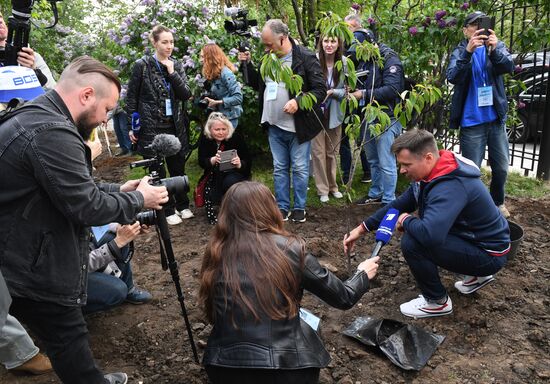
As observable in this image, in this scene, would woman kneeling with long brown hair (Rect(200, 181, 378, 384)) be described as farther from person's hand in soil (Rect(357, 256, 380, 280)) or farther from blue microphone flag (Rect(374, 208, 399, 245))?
blue microphone flag (Rect(374, 208, 399, 245))

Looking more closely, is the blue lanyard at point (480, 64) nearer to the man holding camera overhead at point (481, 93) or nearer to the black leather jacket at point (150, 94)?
the man holding camera overhead at point (481, 93)

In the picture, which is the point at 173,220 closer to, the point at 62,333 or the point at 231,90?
the point at 231,90

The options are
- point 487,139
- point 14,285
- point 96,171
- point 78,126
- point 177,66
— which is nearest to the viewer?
point 14,285

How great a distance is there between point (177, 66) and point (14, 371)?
3279 millimetres

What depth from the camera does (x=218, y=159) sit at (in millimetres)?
4758

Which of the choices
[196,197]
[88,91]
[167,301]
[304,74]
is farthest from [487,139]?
[88,91]

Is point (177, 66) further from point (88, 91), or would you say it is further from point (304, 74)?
point (88, 91)

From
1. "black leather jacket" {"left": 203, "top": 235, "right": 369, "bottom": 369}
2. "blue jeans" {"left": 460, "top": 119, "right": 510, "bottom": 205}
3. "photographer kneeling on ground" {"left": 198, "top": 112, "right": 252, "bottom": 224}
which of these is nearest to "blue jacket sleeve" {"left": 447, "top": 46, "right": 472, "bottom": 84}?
"blue jeans" {"left": 460, "top": 119, "right": 510, "bottom": 205}

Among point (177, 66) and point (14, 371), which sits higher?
point (177, 66)

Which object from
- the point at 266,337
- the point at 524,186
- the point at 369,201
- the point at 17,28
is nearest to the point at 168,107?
the point at 17,28

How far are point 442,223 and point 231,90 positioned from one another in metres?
3.19

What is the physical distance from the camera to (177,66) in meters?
4.92

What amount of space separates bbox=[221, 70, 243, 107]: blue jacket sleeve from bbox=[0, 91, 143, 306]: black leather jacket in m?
3.31

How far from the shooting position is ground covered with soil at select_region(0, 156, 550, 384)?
2691 mm
